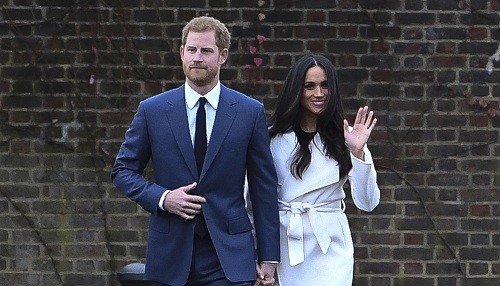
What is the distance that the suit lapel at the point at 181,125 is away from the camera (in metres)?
5.09

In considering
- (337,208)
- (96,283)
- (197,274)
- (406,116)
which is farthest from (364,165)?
(96,283)

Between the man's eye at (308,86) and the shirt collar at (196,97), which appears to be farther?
the man's eye at (308,86)

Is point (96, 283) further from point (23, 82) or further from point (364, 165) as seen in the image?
point (364, 165)

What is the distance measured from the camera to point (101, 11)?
26.8ft

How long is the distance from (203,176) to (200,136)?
7.1 inches

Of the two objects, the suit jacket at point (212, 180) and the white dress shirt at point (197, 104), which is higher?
the white dress shirt at point (197, 104)

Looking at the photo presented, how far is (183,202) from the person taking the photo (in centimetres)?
496

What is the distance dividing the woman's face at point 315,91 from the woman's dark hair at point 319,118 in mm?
17

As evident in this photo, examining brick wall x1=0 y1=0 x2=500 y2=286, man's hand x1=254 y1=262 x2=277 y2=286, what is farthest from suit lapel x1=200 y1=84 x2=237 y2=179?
brick wall x1=0 y1=0 x2=500 y2=286

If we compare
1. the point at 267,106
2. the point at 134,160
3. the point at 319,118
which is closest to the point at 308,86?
the point at 319,118

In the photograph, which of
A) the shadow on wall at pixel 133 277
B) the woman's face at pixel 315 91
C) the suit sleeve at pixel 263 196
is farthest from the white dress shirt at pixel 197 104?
the shadow on wall at pixel 133 277

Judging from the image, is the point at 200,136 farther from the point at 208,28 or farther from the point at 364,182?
the point at 364,182

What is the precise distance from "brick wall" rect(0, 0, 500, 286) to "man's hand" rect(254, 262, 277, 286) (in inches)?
121

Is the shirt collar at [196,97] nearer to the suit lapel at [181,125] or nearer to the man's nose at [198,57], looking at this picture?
the suit lapel at [181,125]
